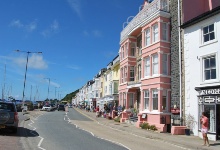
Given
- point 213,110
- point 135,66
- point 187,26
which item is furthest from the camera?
point 135,66

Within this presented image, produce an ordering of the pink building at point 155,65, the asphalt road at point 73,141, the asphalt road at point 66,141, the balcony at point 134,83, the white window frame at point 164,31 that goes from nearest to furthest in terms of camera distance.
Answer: the asphalt road at point 73,141 < the asphalt road at point 66,141 < the pink building at point 155,65 < the white window frame at point 164,31 < the balcony at point 134,83

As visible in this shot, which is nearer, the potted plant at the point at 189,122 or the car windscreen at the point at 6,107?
the car windscreen at the point at 6,107

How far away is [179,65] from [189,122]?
507 cm

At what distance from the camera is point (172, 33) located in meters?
26.2

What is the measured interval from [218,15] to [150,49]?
30.3 feet

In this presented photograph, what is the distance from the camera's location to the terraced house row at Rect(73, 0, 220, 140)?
20.2 meters

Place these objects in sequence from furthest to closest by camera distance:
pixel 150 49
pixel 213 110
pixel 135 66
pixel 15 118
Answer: pixel 135 66, pixel 150 49, pixel 213 110, pixel 15 118

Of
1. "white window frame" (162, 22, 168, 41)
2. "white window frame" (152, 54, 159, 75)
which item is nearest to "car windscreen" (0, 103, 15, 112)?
"white window frame" (152, 54, 159, 75)

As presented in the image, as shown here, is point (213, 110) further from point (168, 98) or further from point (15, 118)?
point (15, 118)

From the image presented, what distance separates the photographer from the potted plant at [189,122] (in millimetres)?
21531

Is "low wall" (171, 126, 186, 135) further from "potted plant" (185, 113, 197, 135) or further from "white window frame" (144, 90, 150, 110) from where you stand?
"white window frame" (144, 90, 150, 110)

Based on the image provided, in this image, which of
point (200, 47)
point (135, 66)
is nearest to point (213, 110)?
point (200, 47)

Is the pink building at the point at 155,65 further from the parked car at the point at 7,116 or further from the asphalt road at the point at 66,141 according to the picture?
→ the parked car at the point at 7,116

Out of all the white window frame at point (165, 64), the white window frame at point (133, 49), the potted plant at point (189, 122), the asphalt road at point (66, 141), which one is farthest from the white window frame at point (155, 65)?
the asphalt road at point (66, 141)
